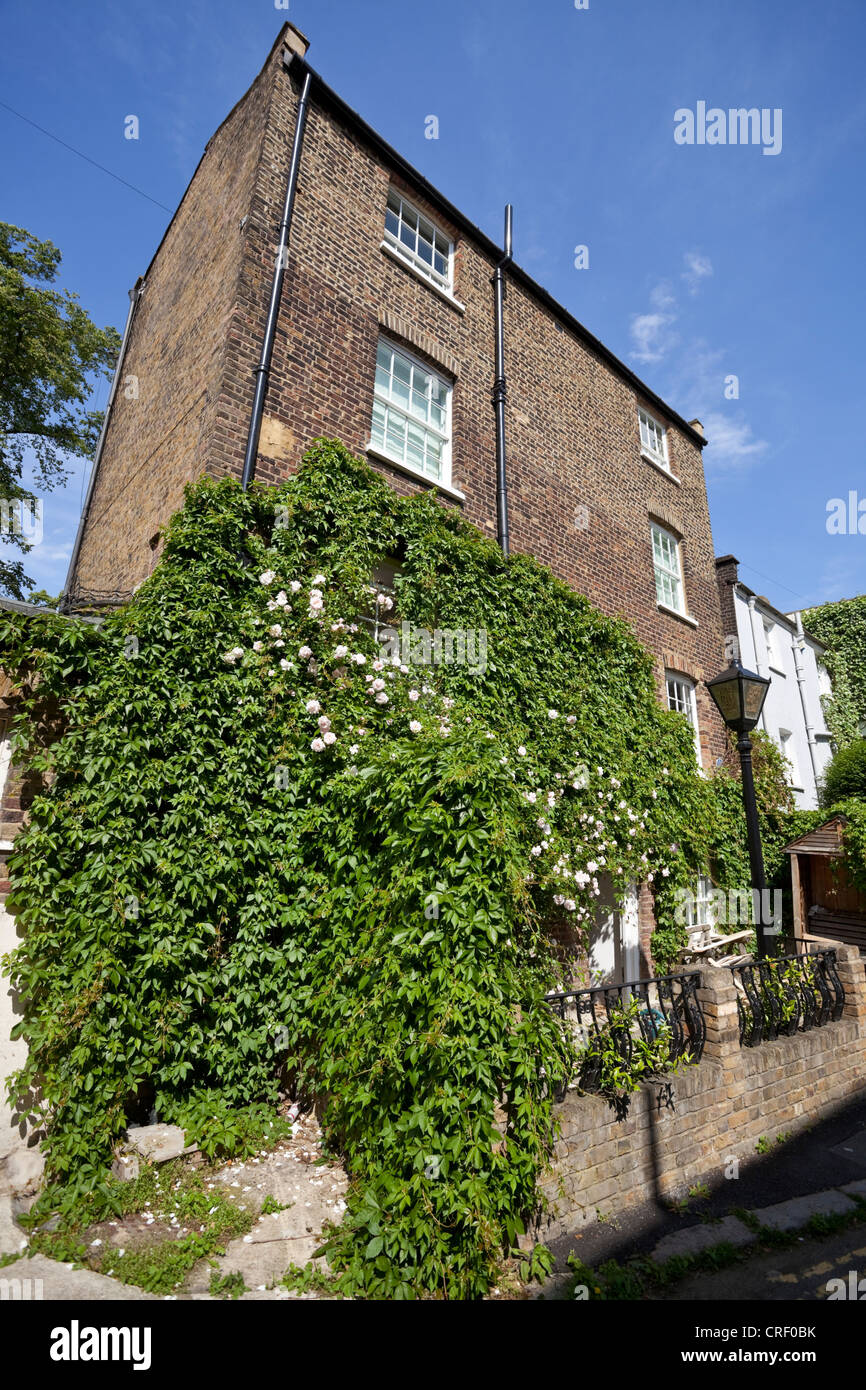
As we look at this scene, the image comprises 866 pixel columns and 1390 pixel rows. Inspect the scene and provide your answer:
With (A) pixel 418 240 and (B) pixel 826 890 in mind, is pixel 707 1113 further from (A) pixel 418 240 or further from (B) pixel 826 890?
(A) pixel 418 240

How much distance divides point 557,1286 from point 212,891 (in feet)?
11.0

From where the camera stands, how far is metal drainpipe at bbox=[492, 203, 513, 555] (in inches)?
370

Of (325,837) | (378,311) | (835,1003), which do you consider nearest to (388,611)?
(325,837)

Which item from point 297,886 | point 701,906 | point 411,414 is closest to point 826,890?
point 701,906

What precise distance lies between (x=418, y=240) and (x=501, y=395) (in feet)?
9.47

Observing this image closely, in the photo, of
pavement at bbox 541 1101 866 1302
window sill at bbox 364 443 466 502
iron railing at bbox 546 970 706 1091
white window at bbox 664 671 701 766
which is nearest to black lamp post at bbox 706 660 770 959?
iron railing at bbox 546 970 706 1091

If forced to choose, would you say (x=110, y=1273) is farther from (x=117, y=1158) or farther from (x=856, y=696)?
(x=856, y=696)

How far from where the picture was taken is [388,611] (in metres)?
7.54

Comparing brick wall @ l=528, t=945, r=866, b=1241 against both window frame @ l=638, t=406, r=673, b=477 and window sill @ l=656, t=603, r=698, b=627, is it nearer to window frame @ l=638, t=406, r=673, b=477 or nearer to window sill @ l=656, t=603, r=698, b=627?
window sill @ l=656, t=603, r=698, b=627

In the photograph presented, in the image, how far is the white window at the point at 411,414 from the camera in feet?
28.1

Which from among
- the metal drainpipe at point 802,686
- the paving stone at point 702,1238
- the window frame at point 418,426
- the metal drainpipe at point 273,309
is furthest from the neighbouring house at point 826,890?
the metal drainpipe at point 273,309

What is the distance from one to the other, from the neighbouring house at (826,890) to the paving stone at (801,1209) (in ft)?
25.9

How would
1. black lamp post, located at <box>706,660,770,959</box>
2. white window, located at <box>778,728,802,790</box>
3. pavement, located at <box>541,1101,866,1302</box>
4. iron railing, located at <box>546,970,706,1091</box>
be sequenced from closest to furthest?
pavement, located at <box>541,1101,866,1302</box>
iron railing, located at <box>546,970,706,1091</box>
black lamp post, located at <box>706,660,770,959</box>
white window, located at <box>778,728,802,790</box>

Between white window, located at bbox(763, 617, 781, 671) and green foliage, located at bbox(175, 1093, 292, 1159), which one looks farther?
white window, located at bbox(763, 617, 781, 671)
